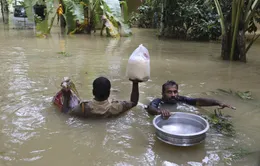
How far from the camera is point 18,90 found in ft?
14.0

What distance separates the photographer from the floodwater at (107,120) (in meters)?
2.55

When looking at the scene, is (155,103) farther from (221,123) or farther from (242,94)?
(242,94)

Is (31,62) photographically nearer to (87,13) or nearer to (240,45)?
(240,45)

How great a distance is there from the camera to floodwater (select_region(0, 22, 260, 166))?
2.55 metres

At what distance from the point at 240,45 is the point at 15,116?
536 cm

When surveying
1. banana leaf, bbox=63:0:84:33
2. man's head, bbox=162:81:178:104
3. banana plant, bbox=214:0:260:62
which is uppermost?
banana leaf, bbox=63:0:84:33

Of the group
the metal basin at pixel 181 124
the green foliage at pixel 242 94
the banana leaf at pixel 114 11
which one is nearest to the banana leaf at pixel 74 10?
the banana leaf at pixel 114 11

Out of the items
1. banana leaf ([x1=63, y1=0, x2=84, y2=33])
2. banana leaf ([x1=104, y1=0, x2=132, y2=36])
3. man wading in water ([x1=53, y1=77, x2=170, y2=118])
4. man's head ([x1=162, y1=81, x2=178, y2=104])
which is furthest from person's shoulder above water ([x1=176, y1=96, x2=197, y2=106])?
banana leaf ([x1=63, y1=0, x2=84, y2=33])

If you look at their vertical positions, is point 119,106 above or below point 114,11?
below

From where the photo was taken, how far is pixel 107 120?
3.32 metres

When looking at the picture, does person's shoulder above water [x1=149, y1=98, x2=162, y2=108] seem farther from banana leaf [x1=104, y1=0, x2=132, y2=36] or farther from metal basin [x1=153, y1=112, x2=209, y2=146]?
banana leaf [x1=104, y1=0, x2=132, y2=36]

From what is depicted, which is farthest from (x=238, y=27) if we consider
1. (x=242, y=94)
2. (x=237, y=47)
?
(x=242, y=94)

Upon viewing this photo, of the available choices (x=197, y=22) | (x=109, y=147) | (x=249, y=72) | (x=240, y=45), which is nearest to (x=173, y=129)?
(x=109, y=147)

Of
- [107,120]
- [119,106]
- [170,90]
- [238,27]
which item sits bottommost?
[107,120]
